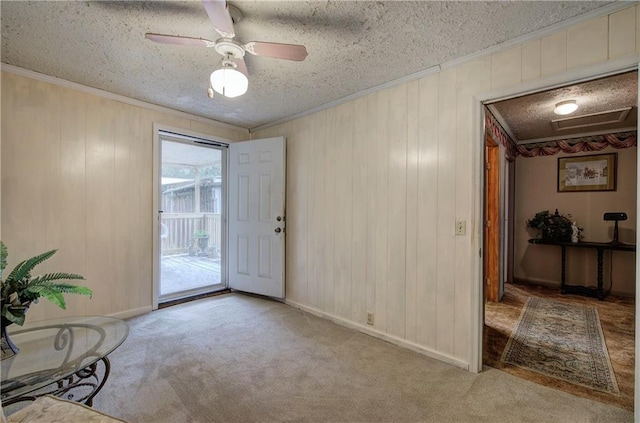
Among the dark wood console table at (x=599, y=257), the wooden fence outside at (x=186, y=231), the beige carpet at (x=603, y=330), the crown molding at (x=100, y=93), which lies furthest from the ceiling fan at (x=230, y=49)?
the dark wood console table at (x=599, y=257)

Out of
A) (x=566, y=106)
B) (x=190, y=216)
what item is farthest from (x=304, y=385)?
(x=190, y=216)

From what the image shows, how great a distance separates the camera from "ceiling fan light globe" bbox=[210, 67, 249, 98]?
1806 millimetres

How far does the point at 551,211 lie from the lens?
182 inches

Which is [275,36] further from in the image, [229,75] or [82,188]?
[82,188]

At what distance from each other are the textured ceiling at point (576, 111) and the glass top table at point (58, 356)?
10.6 feet

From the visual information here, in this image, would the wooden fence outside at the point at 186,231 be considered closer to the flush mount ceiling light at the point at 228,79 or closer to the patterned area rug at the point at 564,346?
the flush mount ceiling light at the point at 228,79

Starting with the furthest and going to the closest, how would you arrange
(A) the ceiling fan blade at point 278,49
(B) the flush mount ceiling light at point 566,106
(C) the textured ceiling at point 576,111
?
Result: 1. (B) the flush mount ceiling light at point 566,106
2. (C) the textured ceiling at point 576,111
3. (A) the ceiling fan blade at point 278,49

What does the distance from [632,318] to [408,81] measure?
11.7 feet

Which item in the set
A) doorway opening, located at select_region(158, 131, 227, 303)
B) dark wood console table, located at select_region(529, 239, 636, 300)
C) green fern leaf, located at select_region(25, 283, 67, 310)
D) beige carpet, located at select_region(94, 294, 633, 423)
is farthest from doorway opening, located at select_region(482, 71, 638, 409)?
doorway opening, located at select_region(158, 131, 227, 303)

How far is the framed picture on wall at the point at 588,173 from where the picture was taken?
4.19 meters

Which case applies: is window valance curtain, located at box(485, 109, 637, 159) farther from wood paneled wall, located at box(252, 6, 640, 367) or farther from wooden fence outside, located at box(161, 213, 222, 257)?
wooden fence outside, located at box(161, 213, 222, 257)

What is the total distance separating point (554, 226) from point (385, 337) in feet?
11.5

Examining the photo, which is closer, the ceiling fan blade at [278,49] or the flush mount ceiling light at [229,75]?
the ceiling fan blade at [278,49]

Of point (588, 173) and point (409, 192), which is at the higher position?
point (588, 173)
